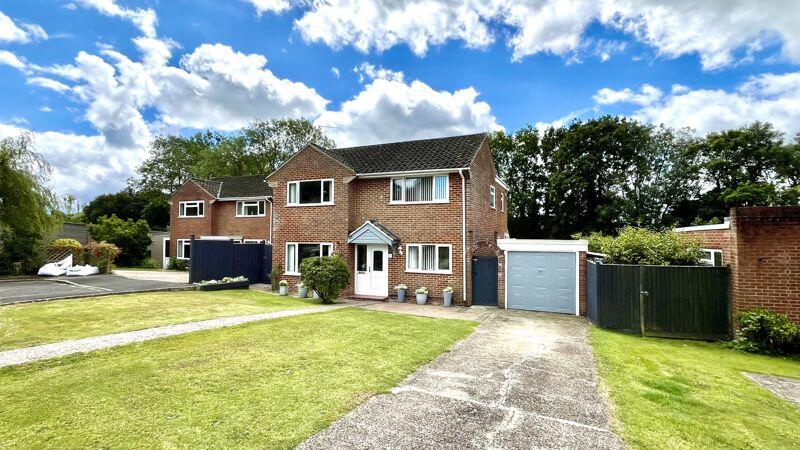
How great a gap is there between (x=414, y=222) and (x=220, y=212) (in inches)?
803

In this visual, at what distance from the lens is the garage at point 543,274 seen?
1377 centimetres

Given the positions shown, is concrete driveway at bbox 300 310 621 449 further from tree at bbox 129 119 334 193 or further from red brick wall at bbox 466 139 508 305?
tree at bbox 129 119 334 193

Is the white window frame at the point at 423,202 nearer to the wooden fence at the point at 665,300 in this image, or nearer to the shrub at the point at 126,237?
the wooden fence at the point at 665,300

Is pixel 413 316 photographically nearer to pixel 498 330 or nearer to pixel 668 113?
pixel 498 330

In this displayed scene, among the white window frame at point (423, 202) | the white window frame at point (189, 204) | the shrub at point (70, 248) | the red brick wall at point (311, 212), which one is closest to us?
the white window frame at point (423, 202)

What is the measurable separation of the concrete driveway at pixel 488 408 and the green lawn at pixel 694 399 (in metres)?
0.39

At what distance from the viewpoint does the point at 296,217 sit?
18.7 meters

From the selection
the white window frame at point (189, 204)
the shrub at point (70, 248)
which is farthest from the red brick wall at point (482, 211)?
the shrub at point (70, 248)

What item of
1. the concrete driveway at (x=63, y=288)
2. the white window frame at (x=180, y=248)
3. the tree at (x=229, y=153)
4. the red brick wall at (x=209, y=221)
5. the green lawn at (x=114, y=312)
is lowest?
the green lawn at (x=114, y=312)

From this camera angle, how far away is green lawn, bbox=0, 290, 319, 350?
845cm

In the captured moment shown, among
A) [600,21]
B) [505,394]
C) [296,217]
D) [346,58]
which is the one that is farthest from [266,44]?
[505,394]

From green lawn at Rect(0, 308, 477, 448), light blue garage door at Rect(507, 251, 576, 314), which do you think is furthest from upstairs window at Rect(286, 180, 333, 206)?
green lawn at Rect(0, 308, 477, 448)

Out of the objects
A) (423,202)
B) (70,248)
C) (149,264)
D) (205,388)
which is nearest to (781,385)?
(205,388)

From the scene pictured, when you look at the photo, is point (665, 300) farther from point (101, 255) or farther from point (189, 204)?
point (189, 204)
